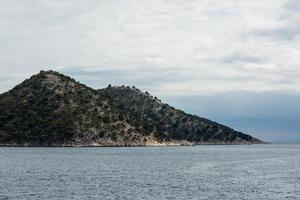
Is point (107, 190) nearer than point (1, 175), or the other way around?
point (107, 190)

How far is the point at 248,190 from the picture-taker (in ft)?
374

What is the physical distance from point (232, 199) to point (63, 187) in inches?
1375

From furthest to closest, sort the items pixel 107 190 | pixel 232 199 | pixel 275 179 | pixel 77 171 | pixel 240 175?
pixel 77 171 → pixel 240 175 → pixel 275 179 → pixel 107 190 → pixel 232 199

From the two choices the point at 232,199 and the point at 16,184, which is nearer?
the point at 232,199

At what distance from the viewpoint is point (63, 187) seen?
11781cm

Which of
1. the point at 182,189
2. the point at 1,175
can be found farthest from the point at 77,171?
the point at 182,189

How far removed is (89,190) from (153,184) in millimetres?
17144

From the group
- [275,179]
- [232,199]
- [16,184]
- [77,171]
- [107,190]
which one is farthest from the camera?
[77,171]

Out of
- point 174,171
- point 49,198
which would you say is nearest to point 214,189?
point 49,198

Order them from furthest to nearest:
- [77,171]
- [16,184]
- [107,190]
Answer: [77,171], [16,184], [107,190]

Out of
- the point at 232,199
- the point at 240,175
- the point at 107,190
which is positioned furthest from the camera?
the point at 240,175

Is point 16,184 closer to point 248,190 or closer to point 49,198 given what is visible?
point 49,198

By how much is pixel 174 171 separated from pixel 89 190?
5448 centimetres

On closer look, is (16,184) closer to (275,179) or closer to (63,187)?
(63,187)
